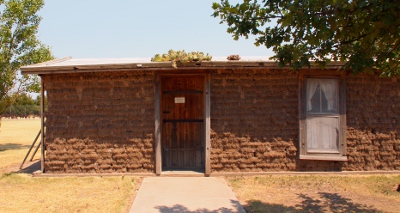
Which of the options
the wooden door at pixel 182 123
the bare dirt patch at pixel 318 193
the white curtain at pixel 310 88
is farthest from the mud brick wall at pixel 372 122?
the wooden door at pixel 182 123

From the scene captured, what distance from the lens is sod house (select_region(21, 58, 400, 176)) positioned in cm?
808

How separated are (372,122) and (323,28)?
17.4 feet

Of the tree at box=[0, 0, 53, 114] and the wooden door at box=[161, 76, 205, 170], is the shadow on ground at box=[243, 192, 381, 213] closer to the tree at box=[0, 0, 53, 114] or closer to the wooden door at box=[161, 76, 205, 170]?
the wooden door at box=[161, 76, 205, 170]

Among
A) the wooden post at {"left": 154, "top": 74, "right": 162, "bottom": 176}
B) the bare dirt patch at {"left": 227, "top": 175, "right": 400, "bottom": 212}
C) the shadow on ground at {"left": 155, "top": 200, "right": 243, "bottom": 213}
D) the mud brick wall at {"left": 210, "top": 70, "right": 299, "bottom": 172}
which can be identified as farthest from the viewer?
the mud brick wall at {"left": 210, "top": 70, "right": 299, "bottom": 172}

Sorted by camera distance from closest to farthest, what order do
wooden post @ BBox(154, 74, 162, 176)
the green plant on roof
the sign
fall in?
the green plant on roof
wooden post @ BBox(154, 74, 162, 176)
the sign

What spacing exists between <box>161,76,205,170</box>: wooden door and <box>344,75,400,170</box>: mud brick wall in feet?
11.6

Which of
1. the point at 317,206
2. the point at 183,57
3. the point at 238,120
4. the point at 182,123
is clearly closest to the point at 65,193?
the point at 182,123

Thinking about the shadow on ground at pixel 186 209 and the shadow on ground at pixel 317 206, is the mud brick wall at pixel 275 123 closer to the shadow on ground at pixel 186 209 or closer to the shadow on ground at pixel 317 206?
the shadow on ground at pixel 317 206

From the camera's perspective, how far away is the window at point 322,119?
8.18 meters

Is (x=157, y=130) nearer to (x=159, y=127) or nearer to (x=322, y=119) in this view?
(x=159, y=127)

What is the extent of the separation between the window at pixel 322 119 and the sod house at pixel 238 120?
2 centimetres

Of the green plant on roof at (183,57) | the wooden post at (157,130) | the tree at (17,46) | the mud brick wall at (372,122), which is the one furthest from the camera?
the tree at (17,46)

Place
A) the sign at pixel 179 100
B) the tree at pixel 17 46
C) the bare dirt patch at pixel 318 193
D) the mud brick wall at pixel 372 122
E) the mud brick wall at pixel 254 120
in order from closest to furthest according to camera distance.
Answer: the bare dirt patch at pixel 318 193
the mud brick wall at pixel 254 120
the mud brick wall at pixel 372 122
the sign at pixel 179 100
the tree at pixel 17 46

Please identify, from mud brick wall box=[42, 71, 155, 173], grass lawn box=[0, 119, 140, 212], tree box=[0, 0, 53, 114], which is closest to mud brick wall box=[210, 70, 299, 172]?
mud brick wall box=[42, 71, 155, 173]
